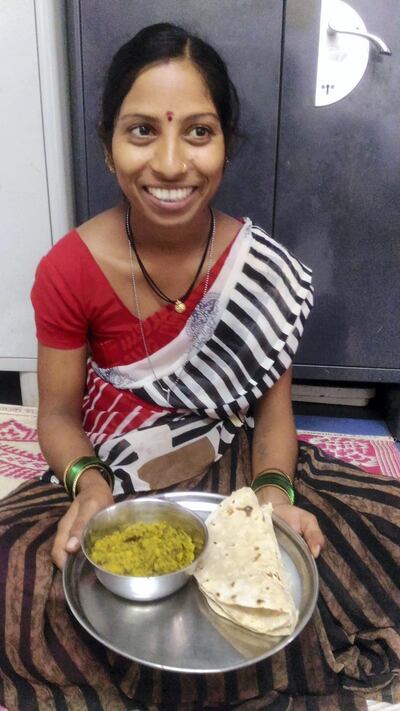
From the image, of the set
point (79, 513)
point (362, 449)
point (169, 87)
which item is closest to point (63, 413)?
point (79, 513)

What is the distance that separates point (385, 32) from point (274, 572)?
4.94 feet

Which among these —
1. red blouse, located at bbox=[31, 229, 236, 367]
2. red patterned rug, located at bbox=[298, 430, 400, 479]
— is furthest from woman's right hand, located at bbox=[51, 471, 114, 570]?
red patterned rug, located at bbox=[298, 430, 400, 479]

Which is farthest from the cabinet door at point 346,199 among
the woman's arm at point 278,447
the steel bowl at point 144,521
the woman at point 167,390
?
the steel bowl at point 144,521

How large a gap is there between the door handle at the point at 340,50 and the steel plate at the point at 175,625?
1.36 m

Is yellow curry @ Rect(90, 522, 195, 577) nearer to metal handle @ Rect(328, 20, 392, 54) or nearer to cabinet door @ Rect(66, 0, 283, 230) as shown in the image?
cabinet door @ Rect(66, 0, 283, 230)

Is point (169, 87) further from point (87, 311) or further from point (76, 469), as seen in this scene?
point (76, 469)

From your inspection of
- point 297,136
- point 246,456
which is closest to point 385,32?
point 297,136

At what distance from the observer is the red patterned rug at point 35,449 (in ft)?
6.13

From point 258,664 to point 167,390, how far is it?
0.54 meters

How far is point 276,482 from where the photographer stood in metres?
1.23

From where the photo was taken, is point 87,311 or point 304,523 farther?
point 87,311

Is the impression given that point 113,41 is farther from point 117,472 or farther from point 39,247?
point 117,472

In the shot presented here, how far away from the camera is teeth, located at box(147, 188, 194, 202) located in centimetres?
118

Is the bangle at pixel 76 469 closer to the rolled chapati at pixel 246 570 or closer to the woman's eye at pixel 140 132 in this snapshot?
the rolled chapati at pixel 246 570
